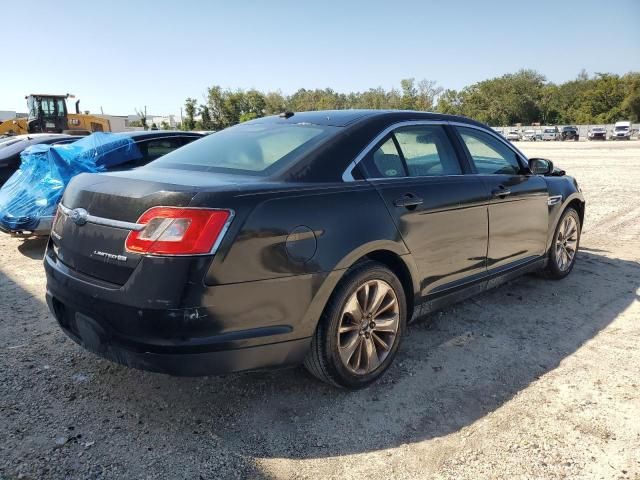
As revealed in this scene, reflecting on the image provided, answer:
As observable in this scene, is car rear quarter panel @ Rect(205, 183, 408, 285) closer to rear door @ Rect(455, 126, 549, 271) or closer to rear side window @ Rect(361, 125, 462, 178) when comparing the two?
rear side window @ Rect(361, 125, 462, 178)

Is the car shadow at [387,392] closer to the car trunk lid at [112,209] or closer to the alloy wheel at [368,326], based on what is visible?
the alloy wheel at [368,326]

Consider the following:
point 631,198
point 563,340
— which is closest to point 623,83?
point 631,198

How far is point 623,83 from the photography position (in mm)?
75500

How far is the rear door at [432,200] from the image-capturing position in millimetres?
3234

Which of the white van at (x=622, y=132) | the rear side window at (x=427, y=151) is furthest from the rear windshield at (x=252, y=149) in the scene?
the white van at (x=622, y=132)

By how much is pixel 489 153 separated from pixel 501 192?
42cm

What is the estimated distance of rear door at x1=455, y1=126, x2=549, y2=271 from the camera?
4.04 metres

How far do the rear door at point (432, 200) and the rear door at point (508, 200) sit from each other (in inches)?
6.6

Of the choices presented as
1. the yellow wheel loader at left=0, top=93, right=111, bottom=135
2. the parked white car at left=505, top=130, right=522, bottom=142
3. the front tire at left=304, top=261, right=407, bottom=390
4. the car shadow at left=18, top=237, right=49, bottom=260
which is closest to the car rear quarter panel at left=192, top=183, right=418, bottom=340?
the front tire at left=304, top=261, right=407, bottom=390

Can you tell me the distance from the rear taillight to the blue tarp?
14.6 feet

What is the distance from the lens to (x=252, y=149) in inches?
128

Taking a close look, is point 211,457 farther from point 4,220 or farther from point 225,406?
point 4,220

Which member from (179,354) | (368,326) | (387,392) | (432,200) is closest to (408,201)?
(432,200)

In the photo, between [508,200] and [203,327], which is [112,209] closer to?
[203,327]
